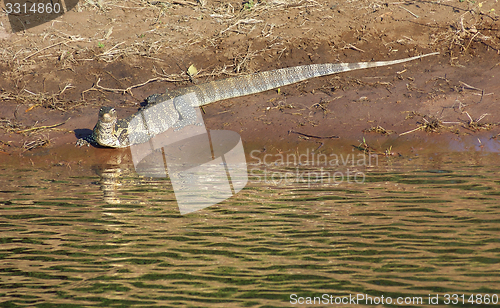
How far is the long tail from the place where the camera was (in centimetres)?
999

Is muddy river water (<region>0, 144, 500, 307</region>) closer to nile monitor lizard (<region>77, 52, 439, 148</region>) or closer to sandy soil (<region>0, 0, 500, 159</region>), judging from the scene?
sandy soil (<region>0, 0, 500, 159</region>)

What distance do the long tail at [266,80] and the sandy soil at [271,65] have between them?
0.18m

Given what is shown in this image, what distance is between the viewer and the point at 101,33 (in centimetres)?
1170

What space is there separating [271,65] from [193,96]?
1.96 meters

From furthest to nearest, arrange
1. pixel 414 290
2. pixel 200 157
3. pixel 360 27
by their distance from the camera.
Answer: pixel 360 27 → pixel 200 157 → pixel 414 290

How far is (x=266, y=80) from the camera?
1006 cm

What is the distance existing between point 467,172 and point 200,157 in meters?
4.25

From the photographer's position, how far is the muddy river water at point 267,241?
398 centimetres

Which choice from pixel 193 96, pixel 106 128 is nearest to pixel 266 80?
pixel 193 96

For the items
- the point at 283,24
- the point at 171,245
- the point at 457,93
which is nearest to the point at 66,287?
the point at 171,245

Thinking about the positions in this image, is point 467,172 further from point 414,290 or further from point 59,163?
point 59,163

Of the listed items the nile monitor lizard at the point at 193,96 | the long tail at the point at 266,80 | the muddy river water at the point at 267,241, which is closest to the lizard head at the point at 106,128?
the nile monitor lizard at the point at 193,96

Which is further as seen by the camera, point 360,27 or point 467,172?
point 360,27

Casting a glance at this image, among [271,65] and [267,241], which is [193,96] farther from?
[267,241]
